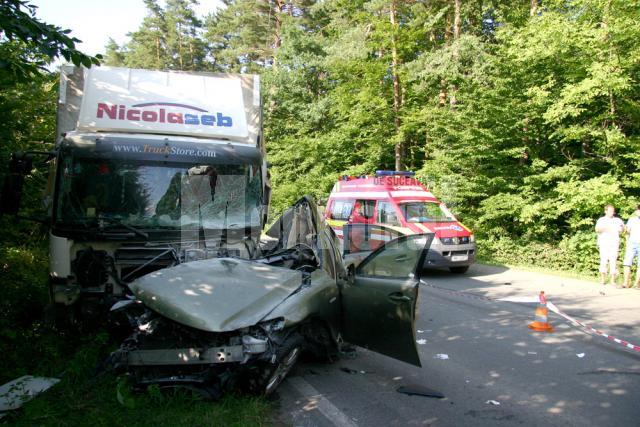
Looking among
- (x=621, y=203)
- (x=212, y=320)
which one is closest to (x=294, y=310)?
(x=212, y=320)

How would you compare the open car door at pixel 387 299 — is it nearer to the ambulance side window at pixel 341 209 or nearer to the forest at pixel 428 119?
the forest at pixel 428 119

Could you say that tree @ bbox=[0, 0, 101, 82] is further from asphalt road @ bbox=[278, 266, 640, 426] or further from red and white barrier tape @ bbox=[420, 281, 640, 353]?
red and white barrier tape @ bbox=[420, 281, 640, 353]

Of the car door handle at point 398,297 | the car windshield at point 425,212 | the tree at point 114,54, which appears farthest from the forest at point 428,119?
the tree at point 114,54

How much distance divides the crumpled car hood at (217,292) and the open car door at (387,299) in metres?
0.67

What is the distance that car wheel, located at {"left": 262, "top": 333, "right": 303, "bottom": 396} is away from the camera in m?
4.14

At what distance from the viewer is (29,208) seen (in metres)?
8.97

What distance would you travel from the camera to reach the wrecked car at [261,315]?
12.8 ft

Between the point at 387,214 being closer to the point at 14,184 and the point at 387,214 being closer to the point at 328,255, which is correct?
the point at 328,255

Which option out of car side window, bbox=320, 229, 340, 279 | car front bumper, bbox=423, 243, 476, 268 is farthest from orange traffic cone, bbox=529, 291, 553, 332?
car front bumper, bbox=423, 243, 476, 268

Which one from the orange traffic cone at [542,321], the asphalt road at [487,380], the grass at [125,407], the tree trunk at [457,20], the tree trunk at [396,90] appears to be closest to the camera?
the grass at [125,407]

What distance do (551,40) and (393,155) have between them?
11.8 meters

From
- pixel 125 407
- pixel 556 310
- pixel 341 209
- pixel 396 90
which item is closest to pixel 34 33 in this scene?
pixel 125 407

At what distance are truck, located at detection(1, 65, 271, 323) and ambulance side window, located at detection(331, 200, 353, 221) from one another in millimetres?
7144

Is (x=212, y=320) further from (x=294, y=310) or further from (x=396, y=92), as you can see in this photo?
(x=396, y=92)
